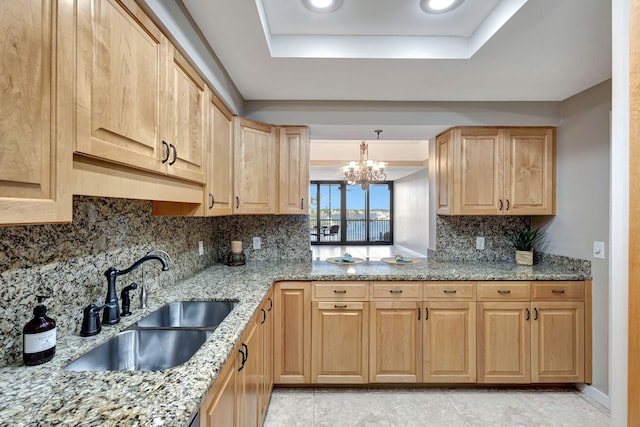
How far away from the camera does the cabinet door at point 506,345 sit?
2404mm

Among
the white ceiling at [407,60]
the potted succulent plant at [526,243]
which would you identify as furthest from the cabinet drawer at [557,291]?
the white ceiling at [407,60]

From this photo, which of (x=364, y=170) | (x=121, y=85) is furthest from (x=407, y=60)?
(x=364, y=170)

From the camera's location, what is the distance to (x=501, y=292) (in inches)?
94.9

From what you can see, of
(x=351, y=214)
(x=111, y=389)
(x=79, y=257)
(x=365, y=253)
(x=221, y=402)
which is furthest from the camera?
(x=351, y=214)

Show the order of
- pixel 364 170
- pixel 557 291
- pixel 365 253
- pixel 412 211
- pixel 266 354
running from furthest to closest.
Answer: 1. pixel 412 211
2. pixel 365 253
3. pixel 364 170
4. pixel 557 291
5. pixel 266 354

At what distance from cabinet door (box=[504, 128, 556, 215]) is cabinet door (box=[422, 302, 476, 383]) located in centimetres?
105

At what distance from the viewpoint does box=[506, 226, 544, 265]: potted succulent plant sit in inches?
110

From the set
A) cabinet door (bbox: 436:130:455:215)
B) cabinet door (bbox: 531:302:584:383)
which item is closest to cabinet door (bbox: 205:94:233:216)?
cabinet door (bbox: 436:130:455:215)

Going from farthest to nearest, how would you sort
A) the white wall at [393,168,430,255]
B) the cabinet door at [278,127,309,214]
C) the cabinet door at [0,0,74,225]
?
the white wall at [393,168,430,255] < the cabinet door at [278,127,309,214] < the cabinet door at [0,0,74,225]

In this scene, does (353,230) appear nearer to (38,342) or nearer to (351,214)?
(351,214)

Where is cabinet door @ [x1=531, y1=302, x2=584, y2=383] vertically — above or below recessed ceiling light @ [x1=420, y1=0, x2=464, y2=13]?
below

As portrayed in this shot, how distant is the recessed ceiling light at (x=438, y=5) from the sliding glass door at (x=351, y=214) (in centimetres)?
627

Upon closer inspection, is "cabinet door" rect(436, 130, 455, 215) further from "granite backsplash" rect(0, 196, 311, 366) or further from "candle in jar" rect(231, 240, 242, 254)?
"granite backsplash" rect(0, 196, 311, 366)

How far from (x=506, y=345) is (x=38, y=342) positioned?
2.85 meters
